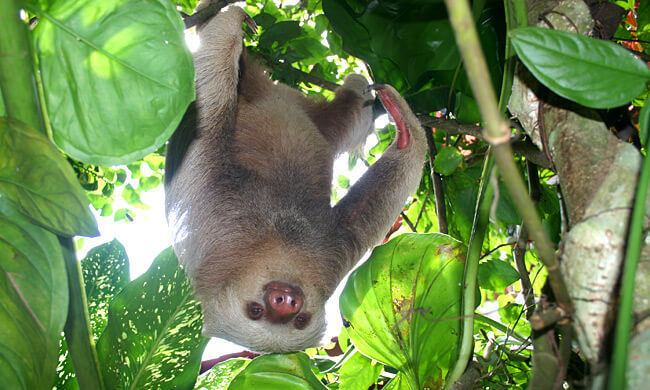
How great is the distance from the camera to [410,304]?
2271mm

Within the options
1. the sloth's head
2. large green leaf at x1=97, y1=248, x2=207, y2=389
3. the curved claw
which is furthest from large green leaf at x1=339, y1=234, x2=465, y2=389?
the curved claw

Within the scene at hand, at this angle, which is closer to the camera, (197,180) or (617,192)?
(617,192)

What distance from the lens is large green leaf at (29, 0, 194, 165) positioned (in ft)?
3.73

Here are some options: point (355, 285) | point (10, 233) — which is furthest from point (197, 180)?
point (10, 233)

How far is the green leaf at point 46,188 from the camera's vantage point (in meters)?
1.12

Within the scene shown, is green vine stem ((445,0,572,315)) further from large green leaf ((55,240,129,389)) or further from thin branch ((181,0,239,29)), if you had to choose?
thin branch ((181,0,239,29))

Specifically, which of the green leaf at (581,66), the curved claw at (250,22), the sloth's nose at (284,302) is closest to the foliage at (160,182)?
the green leaf at (581,66)

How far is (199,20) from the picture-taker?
305 centimetres

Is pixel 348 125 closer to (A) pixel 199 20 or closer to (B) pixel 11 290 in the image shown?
(A) pixel 199 20

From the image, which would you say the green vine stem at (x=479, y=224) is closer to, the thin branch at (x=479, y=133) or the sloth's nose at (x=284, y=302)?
the thin branch at (x=479, y=133)

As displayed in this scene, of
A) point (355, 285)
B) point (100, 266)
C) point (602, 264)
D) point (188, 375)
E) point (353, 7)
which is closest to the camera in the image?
point (602, 264)

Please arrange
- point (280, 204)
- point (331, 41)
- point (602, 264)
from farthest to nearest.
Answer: point (331, 41), point (280, 204), point (602, 264)

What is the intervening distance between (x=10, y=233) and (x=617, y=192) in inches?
45.7

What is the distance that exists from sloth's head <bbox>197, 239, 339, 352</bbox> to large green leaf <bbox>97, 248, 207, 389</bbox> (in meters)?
1.10
